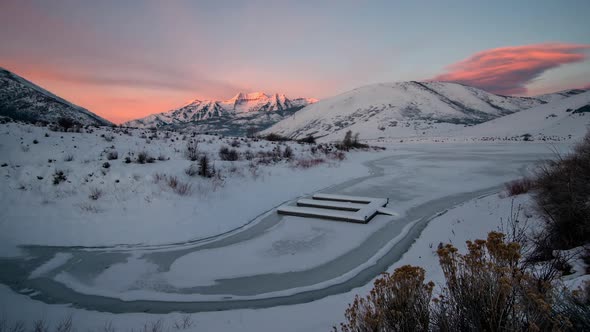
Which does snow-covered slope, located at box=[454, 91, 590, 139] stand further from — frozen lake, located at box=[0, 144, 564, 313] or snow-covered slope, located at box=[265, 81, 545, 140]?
frozen lake, located at box=[0, 144, 564, 313]

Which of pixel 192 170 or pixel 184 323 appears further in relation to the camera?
pixel 192 170

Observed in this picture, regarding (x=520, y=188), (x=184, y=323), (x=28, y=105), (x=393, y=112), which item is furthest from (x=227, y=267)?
(x=393, y=112)

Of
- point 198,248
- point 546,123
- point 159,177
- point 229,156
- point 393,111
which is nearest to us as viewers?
point 198,248

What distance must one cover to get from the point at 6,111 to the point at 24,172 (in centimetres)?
5358

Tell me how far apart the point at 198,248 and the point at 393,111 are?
131661mm

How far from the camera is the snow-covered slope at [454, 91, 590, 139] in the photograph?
159 ft

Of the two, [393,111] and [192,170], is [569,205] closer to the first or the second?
[192,170]

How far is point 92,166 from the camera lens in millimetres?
9789

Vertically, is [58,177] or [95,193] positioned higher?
[58,177]

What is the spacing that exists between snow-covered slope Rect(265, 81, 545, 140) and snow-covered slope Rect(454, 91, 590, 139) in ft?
67.3

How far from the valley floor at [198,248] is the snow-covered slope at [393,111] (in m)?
81.1

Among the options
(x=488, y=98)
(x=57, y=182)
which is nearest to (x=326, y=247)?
(x=57, y=182)

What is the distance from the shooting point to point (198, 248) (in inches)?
266

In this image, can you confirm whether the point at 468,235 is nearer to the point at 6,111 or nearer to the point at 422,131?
the point at 6,111
